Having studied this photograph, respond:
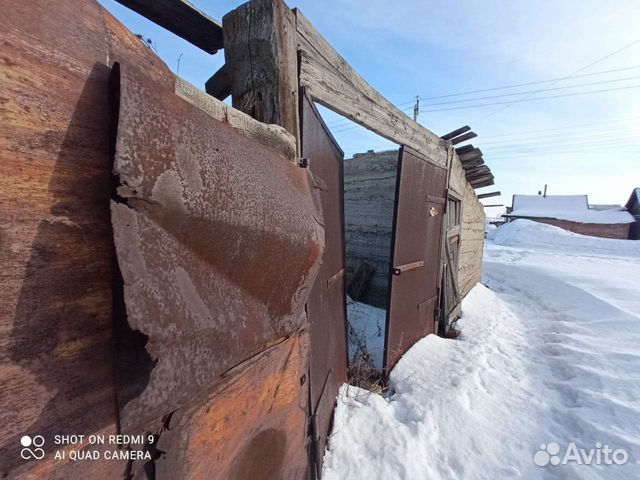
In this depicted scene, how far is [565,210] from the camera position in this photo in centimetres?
3359

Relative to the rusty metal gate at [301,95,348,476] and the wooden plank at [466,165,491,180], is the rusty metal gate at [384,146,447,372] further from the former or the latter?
the wooden plank at [466,165,491,180]

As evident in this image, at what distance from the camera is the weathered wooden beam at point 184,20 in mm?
1508

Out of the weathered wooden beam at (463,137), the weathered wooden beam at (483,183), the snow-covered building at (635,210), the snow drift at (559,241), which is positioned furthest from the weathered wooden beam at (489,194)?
the snow-covered building at (635,210)

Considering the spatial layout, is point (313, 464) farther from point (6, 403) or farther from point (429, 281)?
point (429, 281)

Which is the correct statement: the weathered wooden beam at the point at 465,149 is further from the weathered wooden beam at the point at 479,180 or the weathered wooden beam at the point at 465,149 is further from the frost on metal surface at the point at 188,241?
the frost on metal surface at the point at 188,241

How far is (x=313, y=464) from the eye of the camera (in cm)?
191

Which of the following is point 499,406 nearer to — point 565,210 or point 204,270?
point 204,270

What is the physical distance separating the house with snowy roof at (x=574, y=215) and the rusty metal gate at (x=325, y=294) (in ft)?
116

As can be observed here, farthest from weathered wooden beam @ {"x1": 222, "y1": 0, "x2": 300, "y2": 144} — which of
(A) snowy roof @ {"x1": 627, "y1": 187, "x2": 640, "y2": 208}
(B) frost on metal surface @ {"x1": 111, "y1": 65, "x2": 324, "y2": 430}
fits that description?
(A) snowy roof @ {"x1": 627, "y1": 187, "x2": 640, "y2": 208}

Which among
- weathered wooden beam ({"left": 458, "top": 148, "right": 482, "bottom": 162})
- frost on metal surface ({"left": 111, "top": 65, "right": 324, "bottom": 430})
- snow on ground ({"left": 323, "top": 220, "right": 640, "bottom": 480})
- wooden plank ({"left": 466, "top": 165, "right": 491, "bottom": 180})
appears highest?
weathered wooden beam ({"left": 458, "top": 148, "right": 482, "bottom": 162})

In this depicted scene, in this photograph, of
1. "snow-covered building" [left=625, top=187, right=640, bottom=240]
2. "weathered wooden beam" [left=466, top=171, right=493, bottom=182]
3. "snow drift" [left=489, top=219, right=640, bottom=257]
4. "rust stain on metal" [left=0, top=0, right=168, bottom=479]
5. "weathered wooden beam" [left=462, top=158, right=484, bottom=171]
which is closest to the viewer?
"rust stain on metal" [left=0, top=0, right=168, bottom=479]

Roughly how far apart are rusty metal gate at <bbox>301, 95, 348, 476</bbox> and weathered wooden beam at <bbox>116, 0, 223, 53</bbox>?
65cm

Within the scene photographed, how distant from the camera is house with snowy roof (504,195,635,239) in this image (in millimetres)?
27516

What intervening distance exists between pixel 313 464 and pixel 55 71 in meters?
2.31
